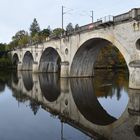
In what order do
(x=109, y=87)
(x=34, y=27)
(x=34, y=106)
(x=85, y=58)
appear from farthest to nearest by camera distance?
(x=34, y=27) → (x=85, y=58) → (x=109, y=87) → (x=34, y=106)

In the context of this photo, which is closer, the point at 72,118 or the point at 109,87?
the point at 72,118

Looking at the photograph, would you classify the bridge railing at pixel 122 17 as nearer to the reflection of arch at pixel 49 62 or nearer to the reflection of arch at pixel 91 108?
the reflection of arch at pixel 91 108

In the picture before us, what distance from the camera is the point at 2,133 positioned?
1516 cm

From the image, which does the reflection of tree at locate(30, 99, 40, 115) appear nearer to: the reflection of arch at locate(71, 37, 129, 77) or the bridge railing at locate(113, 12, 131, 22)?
Answer: the bridge railing at locate(113, 12, 131, 22)

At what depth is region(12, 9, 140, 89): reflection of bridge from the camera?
28.5 meters

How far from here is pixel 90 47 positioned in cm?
4347

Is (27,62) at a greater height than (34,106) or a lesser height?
greater

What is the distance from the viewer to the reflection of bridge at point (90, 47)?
28.5 metres

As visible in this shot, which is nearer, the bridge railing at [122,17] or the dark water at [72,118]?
the dark water at [72,118]

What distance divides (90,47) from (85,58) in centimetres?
256

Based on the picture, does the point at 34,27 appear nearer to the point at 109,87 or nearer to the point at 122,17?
the point at 109,87

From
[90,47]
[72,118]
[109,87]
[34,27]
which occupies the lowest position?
[72,118]

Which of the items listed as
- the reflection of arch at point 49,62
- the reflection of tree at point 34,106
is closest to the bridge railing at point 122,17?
the reflection of tree at point 34,106

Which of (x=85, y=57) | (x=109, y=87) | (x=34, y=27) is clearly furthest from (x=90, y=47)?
(x=34, y=27)
